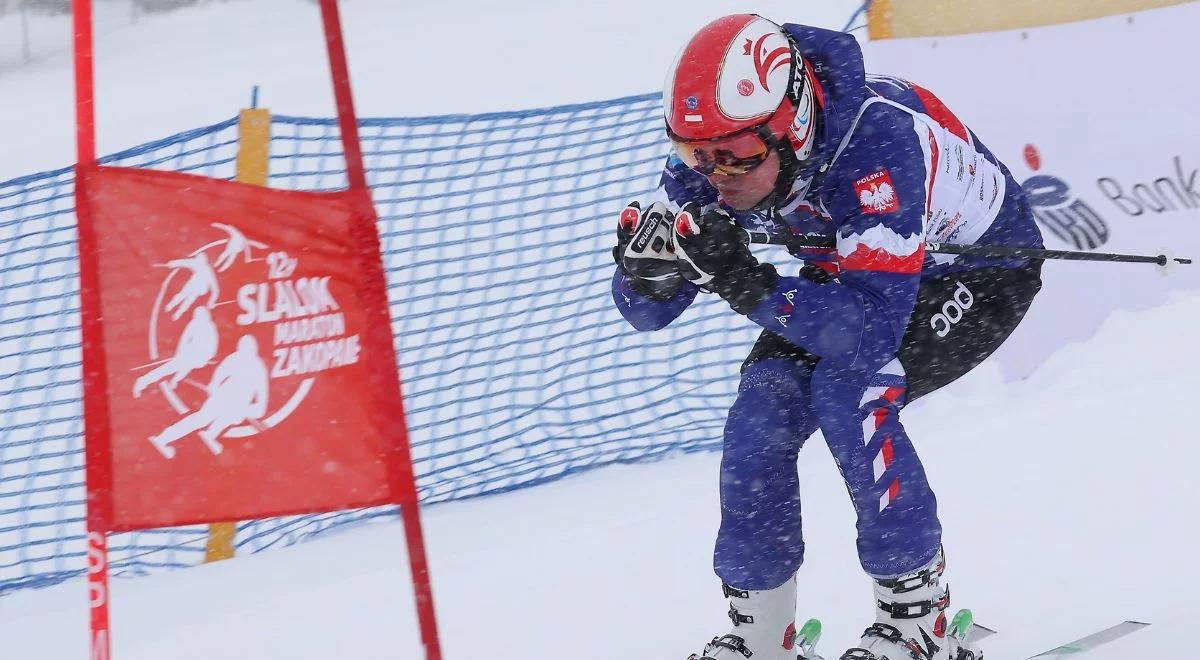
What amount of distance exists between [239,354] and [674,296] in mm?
1223

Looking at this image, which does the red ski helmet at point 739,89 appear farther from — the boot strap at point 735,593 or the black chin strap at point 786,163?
the boot strap at point 735,593

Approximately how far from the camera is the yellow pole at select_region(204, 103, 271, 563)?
4.62 m

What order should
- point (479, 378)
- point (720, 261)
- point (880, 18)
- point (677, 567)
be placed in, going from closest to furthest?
point (720, 261)
point (677, 567)
point (479, 378)
point (880, 18)

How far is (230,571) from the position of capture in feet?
14.9

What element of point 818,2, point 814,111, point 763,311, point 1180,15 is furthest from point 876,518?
point 818,2

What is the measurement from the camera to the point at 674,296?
2.95m

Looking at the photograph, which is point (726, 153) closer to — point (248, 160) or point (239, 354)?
point (239, 354)

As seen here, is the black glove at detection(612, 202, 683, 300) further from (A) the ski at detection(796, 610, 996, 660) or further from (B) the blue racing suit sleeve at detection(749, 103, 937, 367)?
(A) the ski at detection(796, 610, 996, 660)

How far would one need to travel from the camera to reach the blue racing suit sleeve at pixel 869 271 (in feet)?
8.84

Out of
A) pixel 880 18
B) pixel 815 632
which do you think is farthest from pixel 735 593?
pixel 880 18

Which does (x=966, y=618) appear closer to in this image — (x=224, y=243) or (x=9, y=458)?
(x=224, y=243)

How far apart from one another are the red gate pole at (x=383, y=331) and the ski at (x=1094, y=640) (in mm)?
1590

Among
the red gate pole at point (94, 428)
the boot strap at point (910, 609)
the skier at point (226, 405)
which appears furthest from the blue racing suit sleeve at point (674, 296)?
the red gate pole at point (94, 428)

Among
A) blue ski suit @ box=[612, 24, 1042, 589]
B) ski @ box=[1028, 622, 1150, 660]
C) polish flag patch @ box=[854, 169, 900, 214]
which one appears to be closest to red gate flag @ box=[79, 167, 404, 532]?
blue ski suit @ box=[612, 24, 1042, 589]
